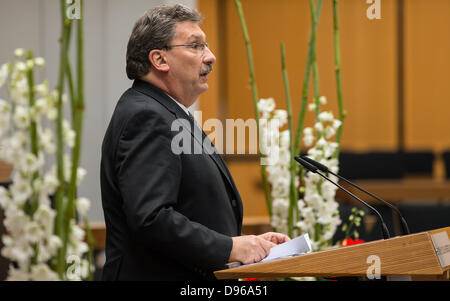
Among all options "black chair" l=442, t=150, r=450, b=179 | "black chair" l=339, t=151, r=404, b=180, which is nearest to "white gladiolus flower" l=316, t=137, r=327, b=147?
"black chair" l=339, t=151, r=404, b=180

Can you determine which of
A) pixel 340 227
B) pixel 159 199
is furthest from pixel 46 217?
pixel 340 227

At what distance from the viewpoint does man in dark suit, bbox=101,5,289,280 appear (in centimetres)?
146

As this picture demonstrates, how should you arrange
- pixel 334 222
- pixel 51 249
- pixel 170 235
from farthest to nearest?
1. pixel 334 222
2. pixel 170 235
3. pixel 51 249

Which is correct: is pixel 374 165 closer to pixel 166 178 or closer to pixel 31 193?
pixel 166 178

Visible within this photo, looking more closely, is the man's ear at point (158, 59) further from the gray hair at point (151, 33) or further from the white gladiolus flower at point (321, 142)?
the white gladiolus flower at point (321, 142)

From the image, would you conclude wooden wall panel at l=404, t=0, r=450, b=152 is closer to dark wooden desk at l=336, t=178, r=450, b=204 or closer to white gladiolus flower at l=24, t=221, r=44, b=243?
dark wooden desk at l=336, t=178, r=450, b=204

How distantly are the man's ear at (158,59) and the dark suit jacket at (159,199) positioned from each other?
0.06m

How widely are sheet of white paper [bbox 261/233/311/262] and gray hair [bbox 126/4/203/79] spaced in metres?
0.59

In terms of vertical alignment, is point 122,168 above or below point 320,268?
above
